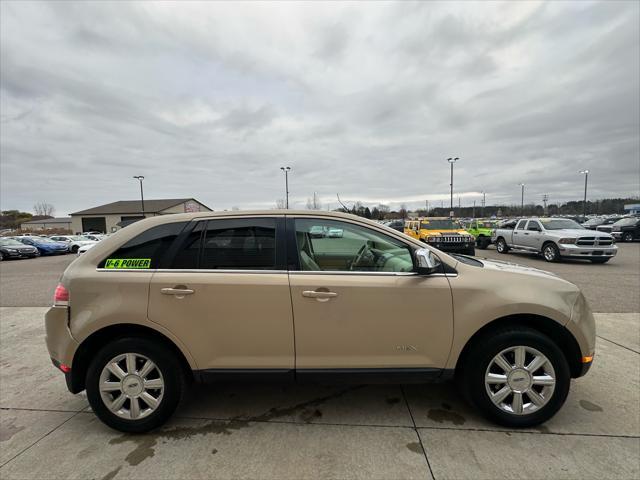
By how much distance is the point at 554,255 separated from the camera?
1177 centimetres

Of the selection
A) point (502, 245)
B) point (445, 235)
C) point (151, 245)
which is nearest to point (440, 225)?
point (445, 235)

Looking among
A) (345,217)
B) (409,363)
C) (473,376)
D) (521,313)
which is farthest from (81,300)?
(521,313)

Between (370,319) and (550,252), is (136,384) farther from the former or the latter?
(550,252)

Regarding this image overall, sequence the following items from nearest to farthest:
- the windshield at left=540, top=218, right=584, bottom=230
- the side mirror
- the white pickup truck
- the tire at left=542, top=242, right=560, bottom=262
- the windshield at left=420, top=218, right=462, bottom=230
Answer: the side mirror
the white pickup truck
the tire at left=542, top=242, right=560, bottom=262
the windshield at left=540, top=218, right=584, bottom=230
the windshield at left=420, top=218, right=462, bottom=230

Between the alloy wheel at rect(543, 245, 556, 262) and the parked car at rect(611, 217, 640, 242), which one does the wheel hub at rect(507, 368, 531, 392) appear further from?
the parked car at rect(611, 217, 640, 242)

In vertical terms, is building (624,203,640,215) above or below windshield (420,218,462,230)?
above

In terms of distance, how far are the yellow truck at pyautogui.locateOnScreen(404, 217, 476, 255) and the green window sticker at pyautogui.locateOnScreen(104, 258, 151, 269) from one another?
10.8 meters

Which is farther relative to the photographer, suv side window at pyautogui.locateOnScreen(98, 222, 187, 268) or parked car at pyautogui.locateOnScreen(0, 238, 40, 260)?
parked car at pyautogui.locateOnScreen(0, 238, 40, 260)

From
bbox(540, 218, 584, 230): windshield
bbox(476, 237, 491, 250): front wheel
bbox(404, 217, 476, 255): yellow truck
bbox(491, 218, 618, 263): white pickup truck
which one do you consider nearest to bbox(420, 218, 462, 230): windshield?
bbox(404, 217, 476, 255): yellow truck

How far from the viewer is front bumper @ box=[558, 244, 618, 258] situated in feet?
35.7

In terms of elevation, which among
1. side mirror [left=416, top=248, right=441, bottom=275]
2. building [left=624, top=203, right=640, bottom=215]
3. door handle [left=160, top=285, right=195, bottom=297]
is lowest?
door handle [left=160, top=285, right=195, bottom=297]

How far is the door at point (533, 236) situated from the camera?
12.5 meters

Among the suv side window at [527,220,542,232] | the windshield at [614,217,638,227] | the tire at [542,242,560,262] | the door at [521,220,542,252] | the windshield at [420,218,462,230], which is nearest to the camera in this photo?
the tire at [542,242,560,262]

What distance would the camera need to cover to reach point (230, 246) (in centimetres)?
264
